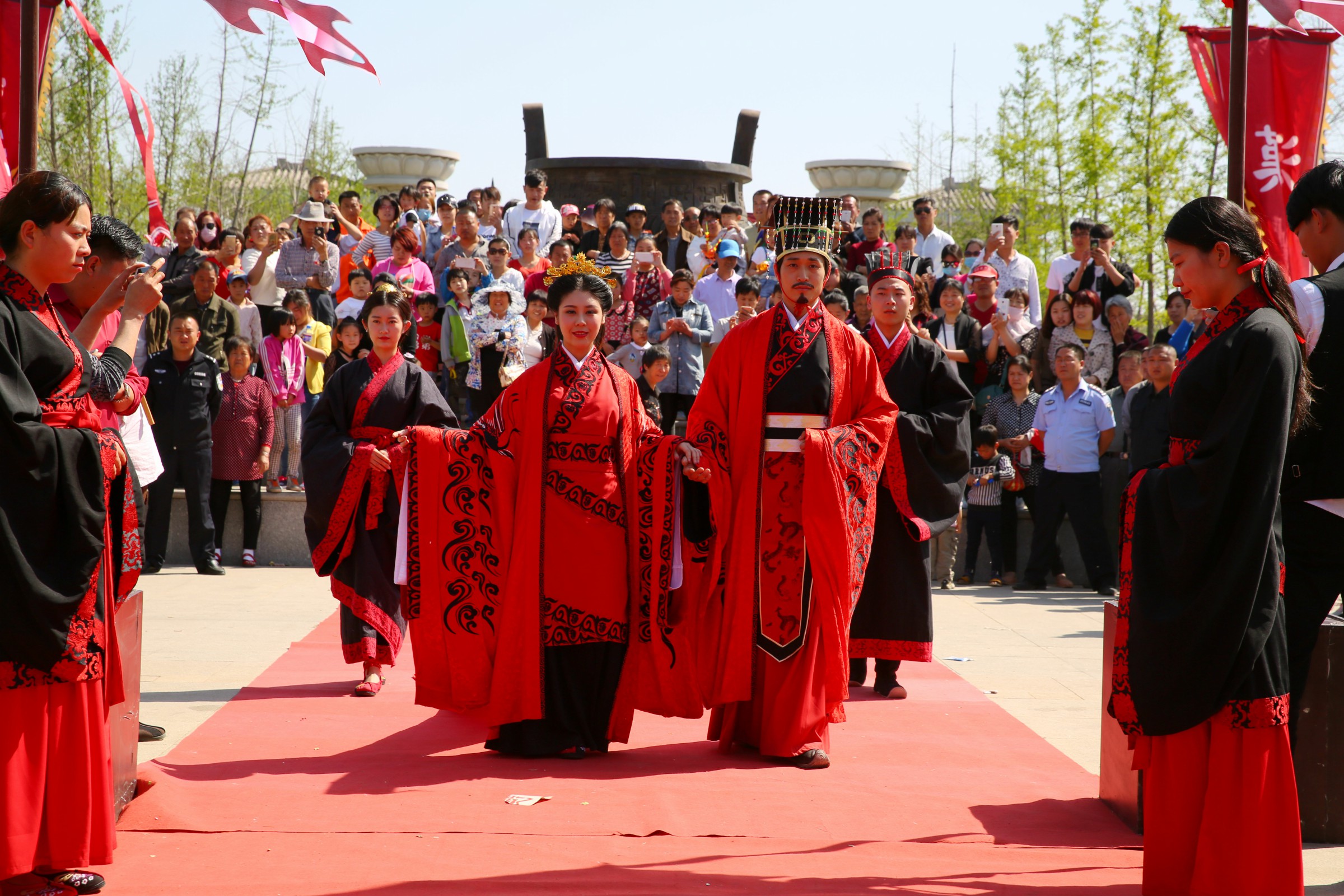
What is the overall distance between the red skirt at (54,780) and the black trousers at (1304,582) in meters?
3.05

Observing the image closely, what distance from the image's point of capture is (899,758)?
469 cm

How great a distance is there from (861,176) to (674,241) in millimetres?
4880

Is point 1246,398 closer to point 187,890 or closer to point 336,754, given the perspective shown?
point 187,890

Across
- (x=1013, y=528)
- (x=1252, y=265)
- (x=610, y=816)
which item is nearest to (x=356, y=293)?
(x=1013, y=528)

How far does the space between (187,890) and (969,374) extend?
8049mm

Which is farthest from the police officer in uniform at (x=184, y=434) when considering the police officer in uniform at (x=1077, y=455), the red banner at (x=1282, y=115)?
the red banner at (x=1282, y=115)

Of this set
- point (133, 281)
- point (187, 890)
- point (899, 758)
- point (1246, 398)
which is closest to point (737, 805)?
point (899, 758)

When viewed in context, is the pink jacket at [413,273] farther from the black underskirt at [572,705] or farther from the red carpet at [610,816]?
the black underskirt at [572,705]

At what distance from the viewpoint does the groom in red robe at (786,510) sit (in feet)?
15.1

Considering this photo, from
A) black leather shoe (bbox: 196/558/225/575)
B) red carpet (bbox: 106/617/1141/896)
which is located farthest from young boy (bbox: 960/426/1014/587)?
black leather shoe (bbox: 196/558/225/575)

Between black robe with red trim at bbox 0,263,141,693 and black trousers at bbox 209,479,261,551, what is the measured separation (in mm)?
6704

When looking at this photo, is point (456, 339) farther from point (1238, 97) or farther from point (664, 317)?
point (1238, 97)

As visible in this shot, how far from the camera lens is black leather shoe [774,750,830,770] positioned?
450 centimetres

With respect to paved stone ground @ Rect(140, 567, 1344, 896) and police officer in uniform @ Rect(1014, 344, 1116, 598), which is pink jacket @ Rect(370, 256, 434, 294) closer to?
paved stone ground @ Rect(140, 567, 1344, 896)
